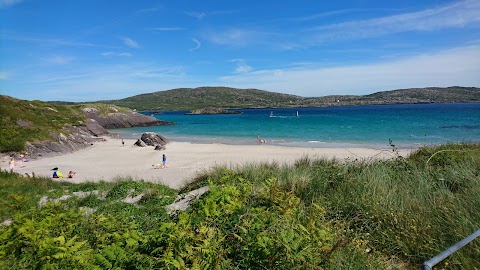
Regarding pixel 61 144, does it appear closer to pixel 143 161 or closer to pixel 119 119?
pixel 143 161

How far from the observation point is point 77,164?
2664cm

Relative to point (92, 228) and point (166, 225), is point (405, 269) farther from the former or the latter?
point (92, 228)

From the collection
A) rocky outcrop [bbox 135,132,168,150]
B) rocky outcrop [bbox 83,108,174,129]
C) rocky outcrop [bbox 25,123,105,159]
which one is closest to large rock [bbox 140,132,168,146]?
rocky outcrop [bbox 135,132,168,150]

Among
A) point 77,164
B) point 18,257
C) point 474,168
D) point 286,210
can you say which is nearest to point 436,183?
point 474,168

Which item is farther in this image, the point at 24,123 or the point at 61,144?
the point at 24,123

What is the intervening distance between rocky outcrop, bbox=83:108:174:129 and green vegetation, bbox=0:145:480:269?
238ft

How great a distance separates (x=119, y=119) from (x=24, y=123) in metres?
38.1

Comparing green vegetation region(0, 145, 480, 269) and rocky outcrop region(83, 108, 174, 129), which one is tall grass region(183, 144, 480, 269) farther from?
rocky outcrop region(83, 108, 174, 129)

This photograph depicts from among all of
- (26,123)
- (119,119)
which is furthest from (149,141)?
(119,119)

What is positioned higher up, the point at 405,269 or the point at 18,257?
the point at 18,257

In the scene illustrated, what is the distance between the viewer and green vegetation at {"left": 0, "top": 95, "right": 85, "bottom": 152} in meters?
29.1

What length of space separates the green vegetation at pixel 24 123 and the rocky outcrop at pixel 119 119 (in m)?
17.2

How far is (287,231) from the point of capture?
333 cm

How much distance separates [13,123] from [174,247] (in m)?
41.7
